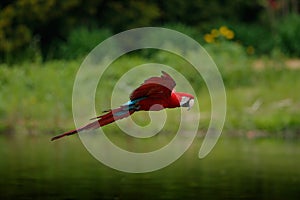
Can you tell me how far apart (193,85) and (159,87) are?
17.8 meters

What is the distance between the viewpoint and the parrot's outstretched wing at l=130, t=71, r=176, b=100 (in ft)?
34.0

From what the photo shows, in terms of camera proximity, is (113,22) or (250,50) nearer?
(250,50)

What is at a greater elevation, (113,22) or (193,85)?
(113,22)

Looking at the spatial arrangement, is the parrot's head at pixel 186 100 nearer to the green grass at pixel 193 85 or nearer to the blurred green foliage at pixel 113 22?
the green grass at pixel 193 85

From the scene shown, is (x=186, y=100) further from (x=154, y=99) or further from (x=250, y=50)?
(x=250, y=50)

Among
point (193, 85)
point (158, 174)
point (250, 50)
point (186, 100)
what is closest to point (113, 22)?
point (250, 50)

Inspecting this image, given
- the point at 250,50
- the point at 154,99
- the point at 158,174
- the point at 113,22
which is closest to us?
the point at 154,99

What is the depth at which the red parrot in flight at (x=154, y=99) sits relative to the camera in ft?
33.8

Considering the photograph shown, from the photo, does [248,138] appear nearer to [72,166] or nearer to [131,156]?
[131,156]

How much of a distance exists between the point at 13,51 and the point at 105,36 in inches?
116

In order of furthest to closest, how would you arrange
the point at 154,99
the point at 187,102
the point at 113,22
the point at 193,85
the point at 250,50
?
1. the point at 113,22
2. the point at 250,50
3. the point at 193,85
4. the point at 154,99
5. the point at 187,102

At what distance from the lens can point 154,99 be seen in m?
10.5

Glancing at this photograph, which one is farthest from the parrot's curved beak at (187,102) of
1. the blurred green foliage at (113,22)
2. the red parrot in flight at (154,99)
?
the blurred green foliage at (113,22)

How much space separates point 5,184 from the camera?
686 inches
